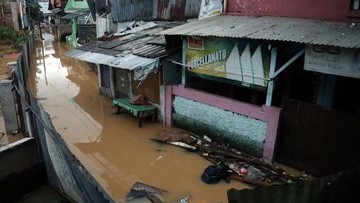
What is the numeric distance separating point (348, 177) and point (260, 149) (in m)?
5.61

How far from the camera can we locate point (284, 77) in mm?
9391

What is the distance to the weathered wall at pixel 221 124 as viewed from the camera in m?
8.95

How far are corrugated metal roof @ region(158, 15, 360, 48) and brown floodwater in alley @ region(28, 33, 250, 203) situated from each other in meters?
3.87

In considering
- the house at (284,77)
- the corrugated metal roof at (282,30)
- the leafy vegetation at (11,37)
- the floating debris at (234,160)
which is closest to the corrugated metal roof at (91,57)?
the house at (284,77)

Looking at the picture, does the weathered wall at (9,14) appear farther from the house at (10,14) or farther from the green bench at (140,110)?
the green bench at (140,110)

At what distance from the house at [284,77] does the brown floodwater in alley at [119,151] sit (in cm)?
168

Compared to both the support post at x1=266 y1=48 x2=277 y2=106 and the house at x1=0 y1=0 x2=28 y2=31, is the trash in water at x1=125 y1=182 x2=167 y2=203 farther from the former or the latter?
the house at x1=0 y1=0 x2=28 y2=31

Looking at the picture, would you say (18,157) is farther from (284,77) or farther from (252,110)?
(284,77)

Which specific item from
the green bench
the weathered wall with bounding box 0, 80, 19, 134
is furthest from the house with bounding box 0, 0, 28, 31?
the weathered wall with bounding box 0, 80, 19, 134

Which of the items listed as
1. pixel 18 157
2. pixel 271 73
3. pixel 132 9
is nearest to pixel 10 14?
pixel 132 9

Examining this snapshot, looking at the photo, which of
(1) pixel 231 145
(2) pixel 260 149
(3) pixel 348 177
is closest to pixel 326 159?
(2) pixel 260 149

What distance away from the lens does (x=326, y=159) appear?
7.85 metres

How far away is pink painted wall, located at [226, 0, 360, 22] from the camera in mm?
8055

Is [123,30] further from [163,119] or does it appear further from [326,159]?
[326,159]
